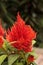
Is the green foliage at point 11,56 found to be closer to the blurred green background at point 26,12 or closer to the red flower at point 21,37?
the red flower at point 21,37

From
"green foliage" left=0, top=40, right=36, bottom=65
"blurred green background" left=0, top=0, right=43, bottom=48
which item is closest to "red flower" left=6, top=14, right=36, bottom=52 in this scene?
"green foliage" left=0, top=40, right=36, bottom=65

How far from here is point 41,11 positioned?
8.95 m

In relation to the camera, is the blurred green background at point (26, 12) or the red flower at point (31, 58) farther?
the blurred green background at point (26, 12)

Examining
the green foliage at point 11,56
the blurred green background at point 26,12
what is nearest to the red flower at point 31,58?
the green foliage at point 11,56

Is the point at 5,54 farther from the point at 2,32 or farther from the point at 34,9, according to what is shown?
the point at 34,9

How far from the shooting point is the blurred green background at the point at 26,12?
8.42m

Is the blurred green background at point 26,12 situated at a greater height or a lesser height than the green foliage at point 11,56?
lesser

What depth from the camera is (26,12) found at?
887 cm

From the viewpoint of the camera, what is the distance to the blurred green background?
27.6 ft

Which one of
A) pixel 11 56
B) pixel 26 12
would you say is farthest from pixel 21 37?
pixel 26 12

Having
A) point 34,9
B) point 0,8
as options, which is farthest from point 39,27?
point 0,8

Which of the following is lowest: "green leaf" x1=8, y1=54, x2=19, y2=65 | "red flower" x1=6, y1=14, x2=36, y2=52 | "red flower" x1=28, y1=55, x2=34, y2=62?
"red flower" x1=28, y1=55, x2=34, y2=62

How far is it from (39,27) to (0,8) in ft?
3.92

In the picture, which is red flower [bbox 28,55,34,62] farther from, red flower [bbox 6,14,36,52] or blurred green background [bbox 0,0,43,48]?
blurred green background [bbox 0,0,43,48]
